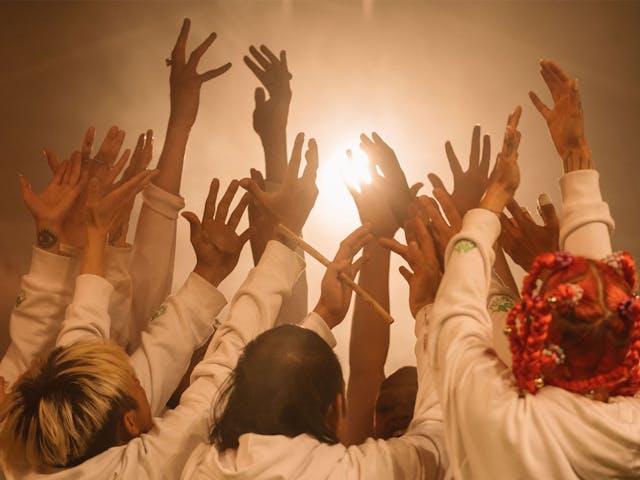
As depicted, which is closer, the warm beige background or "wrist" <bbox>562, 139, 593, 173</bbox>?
"wrist" <bbox>562, 139, 593, 173</bbox>

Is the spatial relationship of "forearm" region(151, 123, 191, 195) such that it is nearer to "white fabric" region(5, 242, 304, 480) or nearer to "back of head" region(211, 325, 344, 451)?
"white fabric" region(5, 242, 304, 480)

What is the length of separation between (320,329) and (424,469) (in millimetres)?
315

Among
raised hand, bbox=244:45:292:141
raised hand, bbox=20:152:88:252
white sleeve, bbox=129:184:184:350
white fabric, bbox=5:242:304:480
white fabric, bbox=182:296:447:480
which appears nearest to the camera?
white fabric, bbox=182:296:447:480

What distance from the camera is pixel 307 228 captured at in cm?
145

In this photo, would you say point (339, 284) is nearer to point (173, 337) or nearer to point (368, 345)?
point (368, 345)

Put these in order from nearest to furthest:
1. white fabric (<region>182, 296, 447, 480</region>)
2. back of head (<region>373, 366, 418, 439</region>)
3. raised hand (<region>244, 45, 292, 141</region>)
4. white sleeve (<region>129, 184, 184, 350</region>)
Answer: white fabric (<region>182, 296, 447, 480</region>) < back of head (<region>373, 366, 418, 439</region>) < white sleeve (<region>129, 184, 184, 350</region>) < raised hand (<region>244, 45, 292, 141</region>)

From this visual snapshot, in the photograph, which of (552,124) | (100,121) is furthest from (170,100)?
(552,124)

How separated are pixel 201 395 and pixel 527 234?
669mm

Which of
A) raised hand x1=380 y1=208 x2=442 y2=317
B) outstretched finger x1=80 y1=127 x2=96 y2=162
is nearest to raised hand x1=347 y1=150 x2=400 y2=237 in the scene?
raised hand x1=380 y1=208 x2=442 y2=317

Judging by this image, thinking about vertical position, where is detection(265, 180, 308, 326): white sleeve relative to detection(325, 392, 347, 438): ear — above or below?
above

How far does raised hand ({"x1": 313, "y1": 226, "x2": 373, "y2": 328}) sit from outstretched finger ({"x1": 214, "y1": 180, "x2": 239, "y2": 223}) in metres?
0.25

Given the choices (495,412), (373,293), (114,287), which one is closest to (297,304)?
(373,293)

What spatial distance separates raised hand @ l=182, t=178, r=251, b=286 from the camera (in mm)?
1334

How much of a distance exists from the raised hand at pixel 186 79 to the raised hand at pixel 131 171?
8cm
